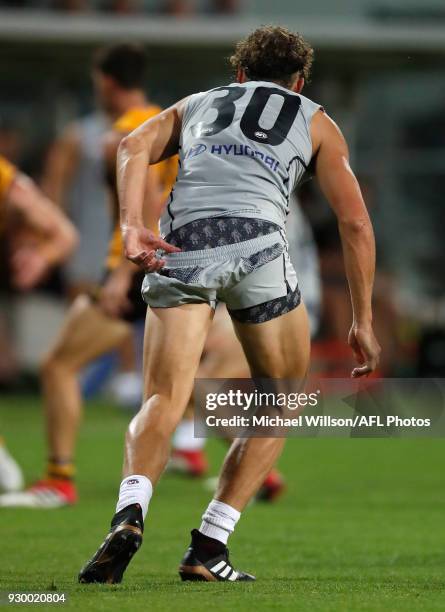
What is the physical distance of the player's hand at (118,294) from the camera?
791 centimetres

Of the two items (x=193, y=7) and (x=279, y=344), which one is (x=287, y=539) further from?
(x=193, y=7)

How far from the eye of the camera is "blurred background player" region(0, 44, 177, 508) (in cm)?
816

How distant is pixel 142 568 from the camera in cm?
567

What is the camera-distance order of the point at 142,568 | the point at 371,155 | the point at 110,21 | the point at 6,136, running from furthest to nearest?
the point at 371,155 < the point at 110,21 < the point at 6,136 < the point at 142,568

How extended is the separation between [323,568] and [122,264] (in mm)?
2824

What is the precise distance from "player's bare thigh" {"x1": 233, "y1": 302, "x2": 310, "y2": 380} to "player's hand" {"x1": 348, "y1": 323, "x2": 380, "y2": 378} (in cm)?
22

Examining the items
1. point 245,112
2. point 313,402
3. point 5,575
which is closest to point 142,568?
point 5,575

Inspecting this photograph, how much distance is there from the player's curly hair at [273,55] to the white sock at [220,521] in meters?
1.65

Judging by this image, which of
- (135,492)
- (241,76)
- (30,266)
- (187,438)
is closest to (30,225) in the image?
(30,266)

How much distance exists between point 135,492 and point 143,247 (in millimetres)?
870

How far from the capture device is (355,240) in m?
5.19

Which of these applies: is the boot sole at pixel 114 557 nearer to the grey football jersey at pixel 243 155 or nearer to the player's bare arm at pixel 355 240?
the player's bare arm at pixel 355 240

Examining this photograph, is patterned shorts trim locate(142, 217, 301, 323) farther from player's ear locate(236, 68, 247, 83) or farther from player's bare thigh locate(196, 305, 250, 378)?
player's bare thigh locate(196, 305, 250, 378)

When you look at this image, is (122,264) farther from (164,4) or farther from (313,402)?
(164,4)
